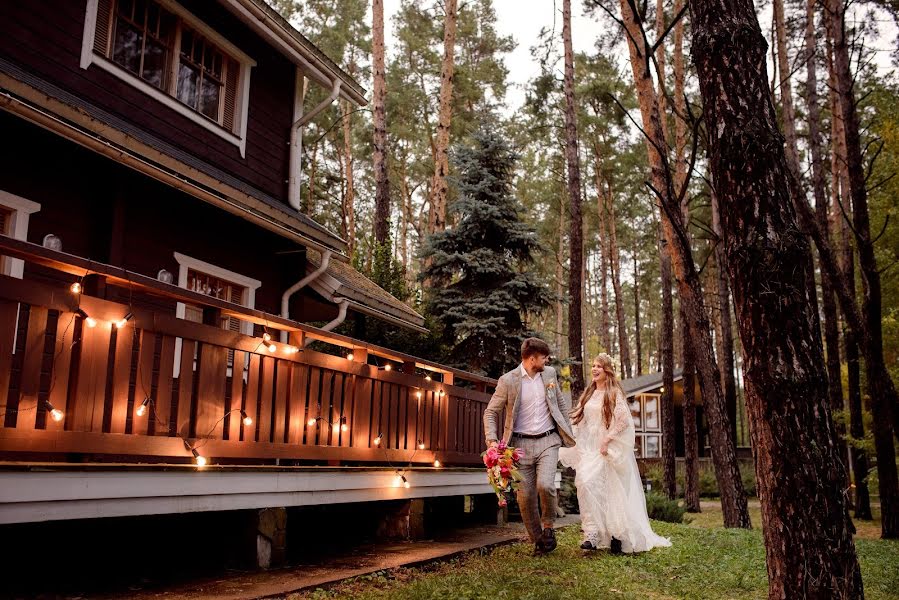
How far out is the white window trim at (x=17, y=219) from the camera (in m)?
7.25

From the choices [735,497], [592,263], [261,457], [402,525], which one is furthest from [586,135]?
[261,457]

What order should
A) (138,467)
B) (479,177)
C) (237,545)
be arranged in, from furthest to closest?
(479,177), (237,545), (138,467)

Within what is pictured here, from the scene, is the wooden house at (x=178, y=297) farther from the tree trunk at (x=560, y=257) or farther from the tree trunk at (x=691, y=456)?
the tree trunk at (x=560, y=257)

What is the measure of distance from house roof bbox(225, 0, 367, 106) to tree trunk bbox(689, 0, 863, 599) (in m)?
7.24

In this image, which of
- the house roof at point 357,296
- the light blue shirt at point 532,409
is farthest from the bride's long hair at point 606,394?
the house roof at point 357,296

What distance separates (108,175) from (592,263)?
4796 cm

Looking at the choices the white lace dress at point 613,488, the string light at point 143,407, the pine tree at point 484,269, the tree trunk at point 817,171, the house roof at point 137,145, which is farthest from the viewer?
the pine tree at point 484,269

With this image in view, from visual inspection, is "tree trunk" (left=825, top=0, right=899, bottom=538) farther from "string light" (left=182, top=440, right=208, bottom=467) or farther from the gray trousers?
"string light" (left=182, top=440, right=208, bottom=467)

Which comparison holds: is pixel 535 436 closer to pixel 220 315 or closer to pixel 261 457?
pixel 261 457

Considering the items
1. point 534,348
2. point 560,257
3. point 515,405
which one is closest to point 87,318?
point 515,405

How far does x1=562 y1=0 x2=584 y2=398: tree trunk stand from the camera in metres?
17.8

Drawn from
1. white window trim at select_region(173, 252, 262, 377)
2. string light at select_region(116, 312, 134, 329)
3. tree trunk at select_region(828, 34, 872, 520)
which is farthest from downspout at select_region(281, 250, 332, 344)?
tree trunk at select_region(828, 34, 872, 520)

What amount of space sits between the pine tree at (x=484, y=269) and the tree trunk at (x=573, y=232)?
109 cm

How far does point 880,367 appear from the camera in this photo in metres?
11.5
